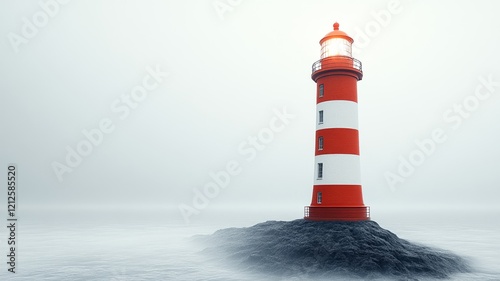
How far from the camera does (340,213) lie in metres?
25.6

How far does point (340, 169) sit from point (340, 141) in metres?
1.88

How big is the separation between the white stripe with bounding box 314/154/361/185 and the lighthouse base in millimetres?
1773

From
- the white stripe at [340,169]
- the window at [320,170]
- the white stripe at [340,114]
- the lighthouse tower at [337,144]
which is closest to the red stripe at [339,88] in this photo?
the lighthouse tower at [337,144]

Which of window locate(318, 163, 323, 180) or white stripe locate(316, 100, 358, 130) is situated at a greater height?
white stripe locate(316, 100, 358, 130)

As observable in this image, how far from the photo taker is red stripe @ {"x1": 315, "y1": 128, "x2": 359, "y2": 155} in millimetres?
26062

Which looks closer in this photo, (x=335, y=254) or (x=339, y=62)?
(x=335, y=254)

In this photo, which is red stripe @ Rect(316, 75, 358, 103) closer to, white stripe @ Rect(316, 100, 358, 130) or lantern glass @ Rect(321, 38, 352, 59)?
white stripe @ Rect(316, 100, 358, 130)

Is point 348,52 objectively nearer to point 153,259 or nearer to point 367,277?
point 367,277

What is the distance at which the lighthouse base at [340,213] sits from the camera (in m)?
25.6

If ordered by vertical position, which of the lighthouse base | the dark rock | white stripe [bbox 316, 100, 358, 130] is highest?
white stripe [bbox 316, 100, 358, 130]

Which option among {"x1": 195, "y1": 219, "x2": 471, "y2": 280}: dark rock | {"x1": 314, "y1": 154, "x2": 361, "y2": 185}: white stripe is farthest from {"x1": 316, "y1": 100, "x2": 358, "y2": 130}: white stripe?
{"x1": 195, "y1": 219, "x2": 471, "y2": 280}: dark rock

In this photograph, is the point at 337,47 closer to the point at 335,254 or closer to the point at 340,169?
the point at 340,169

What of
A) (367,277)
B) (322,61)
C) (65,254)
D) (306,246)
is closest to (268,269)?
(306,246)

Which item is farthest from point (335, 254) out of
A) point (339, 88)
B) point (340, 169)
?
point (339, 88)
